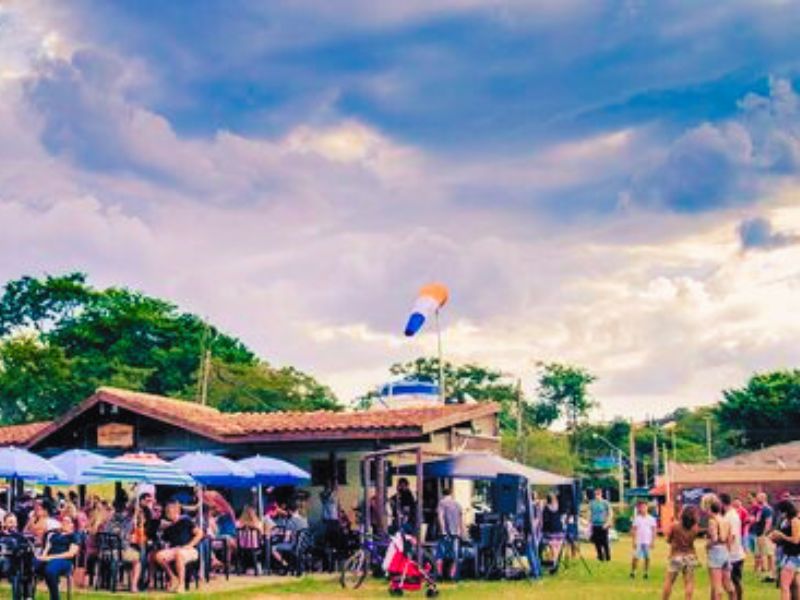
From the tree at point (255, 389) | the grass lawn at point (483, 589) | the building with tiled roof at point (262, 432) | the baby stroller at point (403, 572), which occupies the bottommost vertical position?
the grass lawn at point (483, 589)

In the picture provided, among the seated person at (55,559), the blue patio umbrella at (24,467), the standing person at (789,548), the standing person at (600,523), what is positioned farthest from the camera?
the standing person at (600,523)

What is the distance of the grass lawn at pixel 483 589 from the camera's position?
52.4ft

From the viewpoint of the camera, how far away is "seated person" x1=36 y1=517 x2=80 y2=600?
42.1ft

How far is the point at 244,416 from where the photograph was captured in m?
24.7

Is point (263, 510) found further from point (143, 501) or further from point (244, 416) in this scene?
point (143, 501)

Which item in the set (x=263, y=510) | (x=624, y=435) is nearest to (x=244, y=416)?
(x=263, y=510)

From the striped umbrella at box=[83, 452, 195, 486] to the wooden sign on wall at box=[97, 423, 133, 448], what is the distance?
7051mm

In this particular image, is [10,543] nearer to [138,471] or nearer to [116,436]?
[138,471]

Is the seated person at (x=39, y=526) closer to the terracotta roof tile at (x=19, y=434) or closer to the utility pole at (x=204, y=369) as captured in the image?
the terracotta roof tile at (x=19, y=434)

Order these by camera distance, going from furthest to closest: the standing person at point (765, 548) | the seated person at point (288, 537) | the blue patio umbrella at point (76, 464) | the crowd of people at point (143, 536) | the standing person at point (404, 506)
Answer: the standing person at point (404, 506) → the standing person at point (765, 548) → the seated person at point (288, 537) → the blue patio umbrella at point (76, 464) → the crowd of people at point (143, 536)

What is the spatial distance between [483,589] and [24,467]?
704 cm

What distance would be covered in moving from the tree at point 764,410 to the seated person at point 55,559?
56317 millimetres

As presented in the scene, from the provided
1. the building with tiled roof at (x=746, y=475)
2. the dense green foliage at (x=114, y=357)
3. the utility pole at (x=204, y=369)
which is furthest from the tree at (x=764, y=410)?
the utility pole at (x=204, y=369)

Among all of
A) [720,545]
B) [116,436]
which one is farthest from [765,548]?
[116,436]
